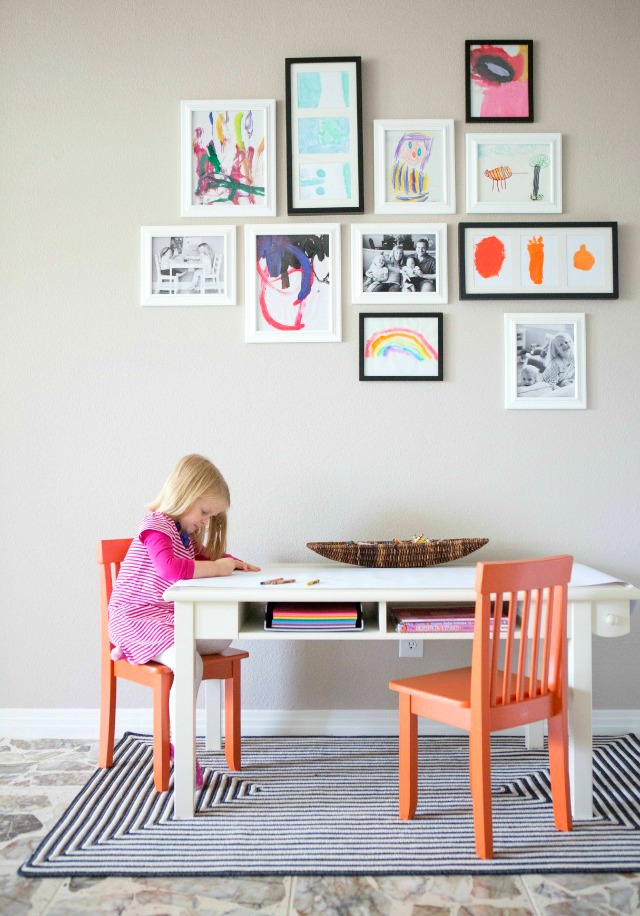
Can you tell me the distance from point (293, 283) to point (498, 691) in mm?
1635

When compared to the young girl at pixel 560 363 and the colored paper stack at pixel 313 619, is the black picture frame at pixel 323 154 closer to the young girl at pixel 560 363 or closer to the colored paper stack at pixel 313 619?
the young girl at pixel 560 363

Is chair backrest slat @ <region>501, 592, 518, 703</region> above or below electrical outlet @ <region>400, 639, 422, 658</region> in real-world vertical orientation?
above

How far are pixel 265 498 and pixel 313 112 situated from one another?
146 cm

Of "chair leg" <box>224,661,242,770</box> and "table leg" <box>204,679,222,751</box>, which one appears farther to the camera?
"table leg" <box>204,679,222,751</box>

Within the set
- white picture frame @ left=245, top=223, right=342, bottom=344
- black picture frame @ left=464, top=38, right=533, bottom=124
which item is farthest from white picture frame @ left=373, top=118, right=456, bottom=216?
white picture frame @ left=245, top=223, right=342, bottom=344

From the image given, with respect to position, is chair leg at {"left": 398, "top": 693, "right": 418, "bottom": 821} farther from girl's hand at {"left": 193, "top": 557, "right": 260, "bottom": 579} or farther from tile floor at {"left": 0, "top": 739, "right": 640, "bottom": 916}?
girl's hand at {"left": 193, "top": 557, "right": 260, "bottom": 579}

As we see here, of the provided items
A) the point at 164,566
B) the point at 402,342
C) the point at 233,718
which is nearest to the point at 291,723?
the point at 233,718

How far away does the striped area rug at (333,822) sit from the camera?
6.25ft

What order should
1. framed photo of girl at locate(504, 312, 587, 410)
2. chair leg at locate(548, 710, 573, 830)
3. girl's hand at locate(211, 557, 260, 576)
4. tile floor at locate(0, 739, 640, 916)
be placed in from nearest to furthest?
tile floor at locate(0, 739, 640, 916)
chair leg at locate(548, 710, 573, 830)
girl's hand at locate(211, 557, 260, 576)
framed photo of girl at locate(504, 312, 587, 410)

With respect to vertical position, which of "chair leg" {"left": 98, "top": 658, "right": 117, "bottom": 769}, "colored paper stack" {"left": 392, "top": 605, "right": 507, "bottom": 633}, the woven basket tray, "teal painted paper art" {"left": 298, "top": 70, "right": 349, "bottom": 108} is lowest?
"chair leg" {"left": 98, "top": 658, "right": 117, "bottom": 769}

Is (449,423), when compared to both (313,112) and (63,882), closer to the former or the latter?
(313,112)

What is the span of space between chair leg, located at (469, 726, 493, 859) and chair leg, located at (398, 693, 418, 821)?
227 millimetres

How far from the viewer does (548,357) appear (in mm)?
2881

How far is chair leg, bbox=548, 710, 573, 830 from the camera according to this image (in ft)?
6.69
